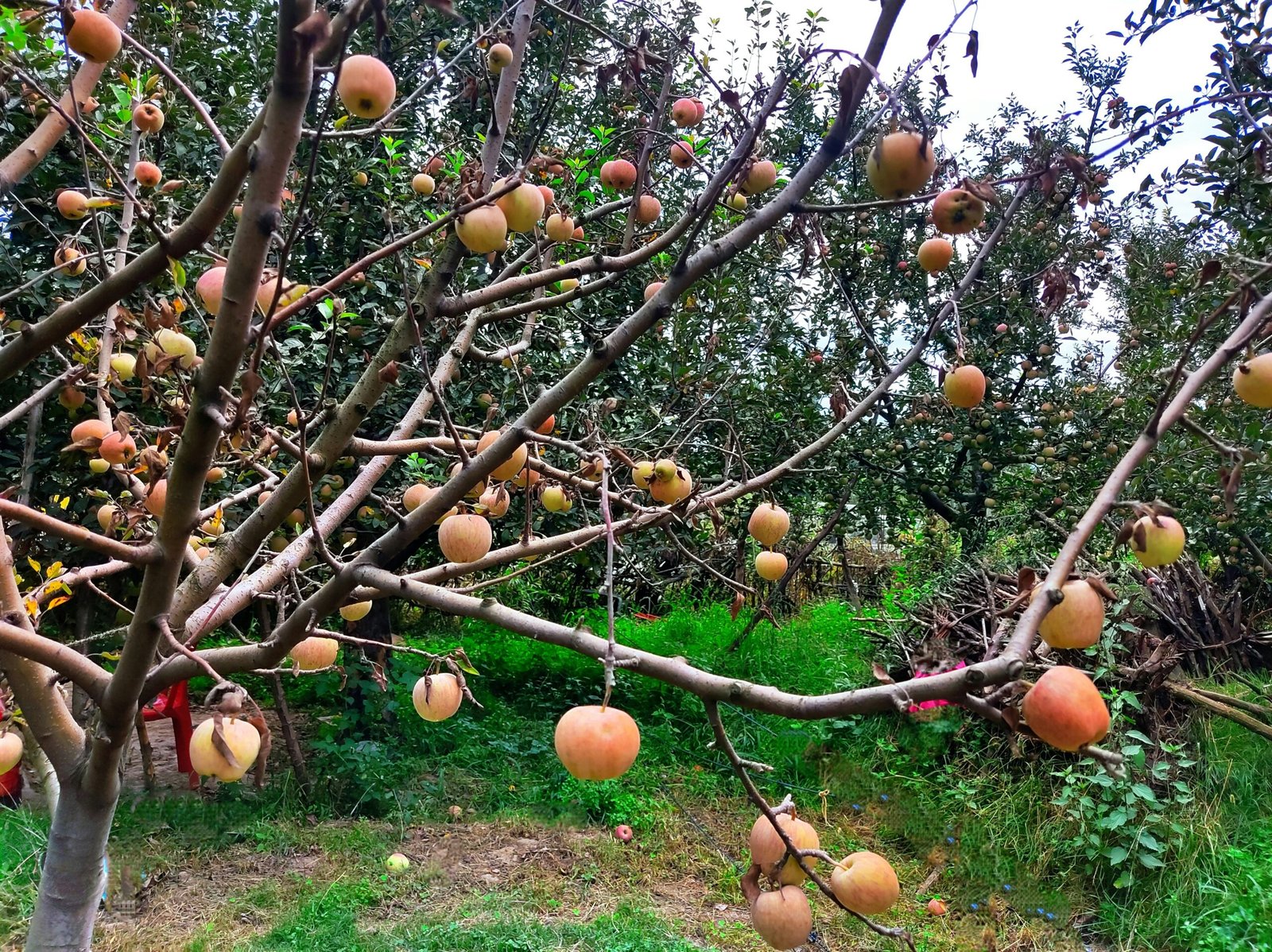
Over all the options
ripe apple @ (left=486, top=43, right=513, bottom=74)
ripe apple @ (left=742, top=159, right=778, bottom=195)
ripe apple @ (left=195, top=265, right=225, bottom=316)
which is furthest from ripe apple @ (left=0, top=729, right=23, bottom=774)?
ripe apple @ (left=742, top=159, right=778, bottom=195)

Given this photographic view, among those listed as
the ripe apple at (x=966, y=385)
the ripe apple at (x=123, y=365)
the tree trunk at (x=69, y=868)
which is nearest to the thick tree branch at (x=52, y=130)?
the ripe apple at (x=123, y=365)

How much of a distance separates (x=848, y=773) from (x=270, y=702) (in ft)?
17.2

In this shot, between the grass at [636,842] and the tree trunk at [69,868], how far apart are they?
1.57m

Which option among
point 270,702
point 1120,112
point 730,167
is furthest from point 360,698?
point 1120,112

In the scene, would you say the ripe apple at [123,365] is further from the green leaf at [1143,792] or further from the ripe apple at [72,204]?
the green leaf at [1143,792]

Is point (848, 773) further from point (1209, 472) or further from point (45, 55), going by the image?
point (45, 55)

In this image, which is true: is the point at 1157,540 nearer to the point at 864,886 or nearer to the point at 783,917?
the point at 864,886

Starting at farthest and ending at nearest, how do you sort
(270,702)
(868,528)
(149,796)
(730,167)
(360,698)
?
(270,702) < (868,528) < (360,698) < (149,796) < (730,167)

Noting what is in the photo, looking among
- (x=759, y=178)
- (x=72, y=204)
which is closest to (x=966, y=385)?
(x=759, y=178)

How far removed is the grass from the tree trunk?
1.57 m

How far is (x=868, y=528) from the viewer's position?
686 cm

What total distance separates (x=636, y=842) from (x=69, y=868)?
3475 millimetres

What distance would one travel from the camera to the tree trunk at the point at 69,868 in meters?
1.67

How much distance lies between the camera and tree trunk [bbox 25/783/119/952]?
5.47ft
